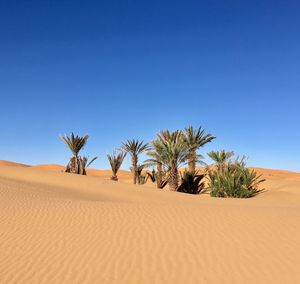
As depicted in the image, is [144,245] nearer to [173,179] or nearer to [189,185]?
[173,179]


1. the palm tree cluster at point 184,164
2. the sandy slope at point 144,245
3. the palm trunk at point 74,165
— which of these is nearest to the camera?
the sandy slope at point 144,245

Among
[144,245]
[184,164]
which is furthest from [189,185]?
[144,245]

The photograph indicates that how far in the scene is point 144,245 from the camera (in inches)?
273

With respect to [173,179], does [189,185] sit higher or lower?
lower

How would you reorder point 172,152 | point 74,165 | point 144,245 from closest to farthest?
point 144,245, point 172,152, point 74,165

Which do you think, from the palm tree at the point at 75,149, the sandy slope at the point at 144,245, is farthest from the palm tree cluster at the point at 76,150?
the sandy slope at the point at 144,245

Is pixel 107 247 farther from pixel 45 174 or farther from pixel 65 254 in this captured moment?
pixel 45 174

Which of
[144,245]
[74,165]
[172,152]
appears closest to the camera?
[144,245]

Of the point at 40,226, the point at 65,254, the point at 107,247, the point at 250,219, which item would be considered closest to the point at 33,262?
the point at 65,254

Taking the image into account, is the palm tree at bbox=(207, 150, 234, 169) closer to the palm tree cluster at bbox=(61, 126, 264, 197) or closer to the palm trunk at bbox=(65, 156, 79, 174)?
→ the palm tree cluster at bbox=(61, 126, 264, 197)

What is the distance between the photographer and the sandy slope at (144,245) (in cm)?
551

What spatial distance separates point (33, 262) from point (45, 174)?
61.1 ft

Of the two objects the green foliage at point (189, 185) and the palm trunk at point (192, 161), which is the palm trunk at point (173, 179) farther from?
the palm trunk at point (192, 161)

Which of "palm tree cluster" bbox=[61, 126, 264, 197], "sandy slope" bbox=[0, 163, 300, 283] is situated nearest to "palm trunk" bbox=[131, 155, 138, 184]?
"palm tree cluster" bbox=[61, 126, 264, 197]
